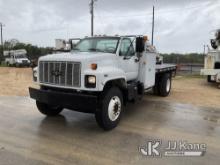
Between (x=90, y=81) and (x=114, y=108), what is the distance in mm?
907

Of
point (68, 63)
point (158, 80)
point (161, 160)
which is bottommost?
point (161, 160)

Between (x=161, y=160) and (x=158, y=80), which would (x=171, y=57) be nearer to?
(x=158, y=80)

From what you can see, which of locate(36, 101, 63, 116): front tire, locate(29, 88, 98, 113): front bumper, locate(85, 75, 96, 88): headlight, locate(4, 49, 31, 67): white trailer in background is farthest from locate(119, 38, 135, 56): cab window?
locate(4, 49, 31, 67): white trailer in background

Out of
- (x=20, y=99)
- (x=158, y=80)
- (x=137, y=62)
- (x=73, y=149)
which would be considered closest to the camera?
(x=73, y=149)

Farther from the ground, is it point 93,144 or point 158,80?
point 158,80

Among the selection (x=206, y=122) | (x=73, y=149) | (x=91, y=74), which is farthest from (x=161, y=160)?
(x=206, y=122)

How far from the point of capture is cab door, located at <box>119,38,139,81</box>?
19.3ft

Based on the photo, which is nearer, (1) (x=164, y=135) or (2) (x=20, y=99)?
(1) (x=164, y=135)

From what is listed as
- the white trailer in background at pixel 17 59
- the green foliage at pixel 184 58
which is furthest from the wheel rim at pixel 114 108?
the white trailer in background at pixel 17 59

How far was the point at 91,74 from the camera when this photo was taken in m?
4.68

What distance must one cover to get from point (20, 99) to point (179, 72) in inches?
564

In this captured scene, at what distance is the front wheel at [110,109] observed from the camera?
15.9 feet

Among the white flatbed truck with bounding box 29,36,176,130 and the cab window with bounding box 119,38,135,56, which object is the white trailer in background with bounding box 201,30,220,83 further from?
the cab window with bounding box 119,38,135,56

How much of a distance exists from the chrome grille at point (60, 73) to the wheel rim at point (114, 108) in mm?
825
